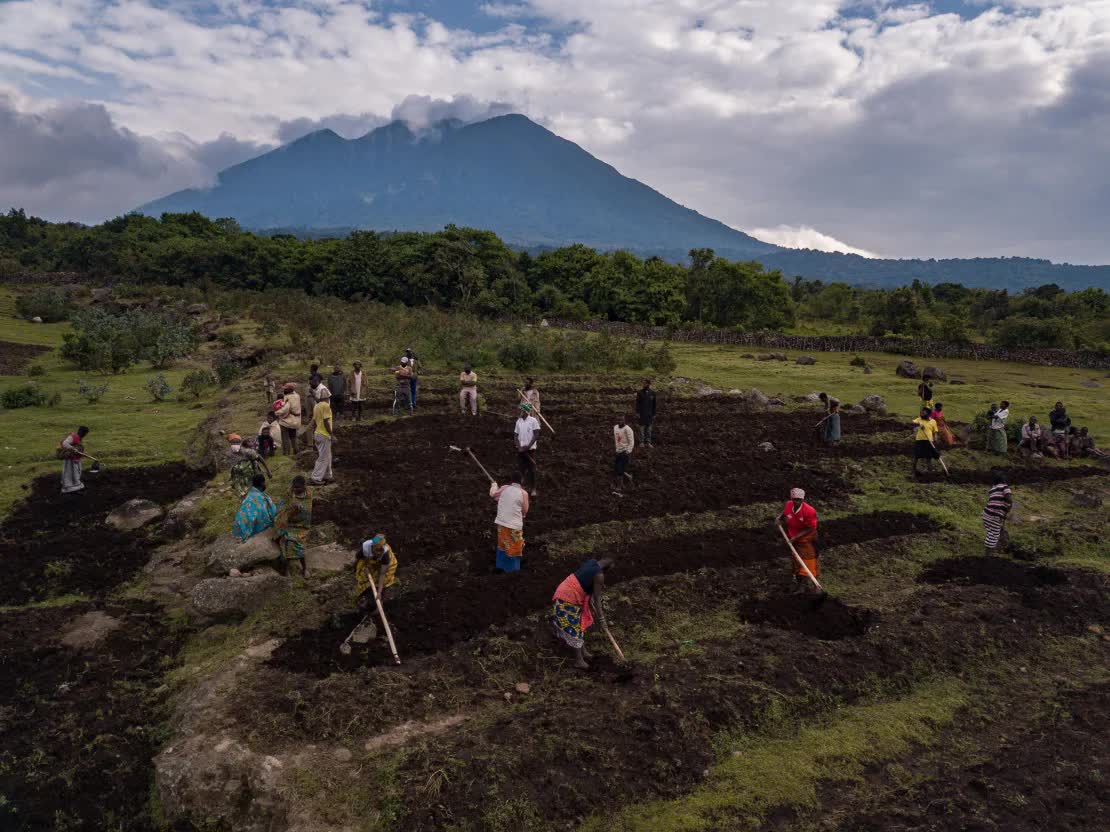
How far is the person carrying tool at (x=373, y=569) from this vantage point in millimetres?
7965

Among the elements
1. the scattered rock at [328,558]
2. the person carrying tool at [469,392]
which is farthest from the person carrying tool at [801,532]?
the person carrying tool at [469,392]

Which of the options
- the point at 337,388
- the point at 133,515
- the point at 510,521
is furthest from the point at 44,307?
the point at 510,521

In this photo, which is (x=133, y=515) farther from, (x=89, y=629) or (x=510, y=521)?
(x=510, y=521)

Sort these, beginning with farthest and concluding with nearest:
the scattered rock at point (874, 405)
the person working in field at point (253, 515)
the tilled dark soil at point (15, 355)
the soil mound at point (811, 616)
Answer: the tilled dark soil at point (15, 355), the scattered rock at point (874, 405), the person working in field at point (253, 515), the soil mound at point (811, 616)

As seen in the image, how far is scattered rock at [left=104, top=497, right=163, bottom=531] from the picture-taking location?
39.8 feet

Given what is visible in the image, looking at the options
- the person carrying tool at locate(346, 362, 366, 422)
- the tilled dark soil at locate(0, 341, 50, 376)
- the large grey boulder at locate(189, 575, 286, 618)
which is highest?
the person carrying tool at locate(346, 362, 366, 422)

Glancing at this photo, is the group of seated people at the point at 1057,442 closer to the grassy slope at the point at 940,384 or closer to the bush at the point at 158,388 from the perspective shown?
the grassy slope at the point at 940,384

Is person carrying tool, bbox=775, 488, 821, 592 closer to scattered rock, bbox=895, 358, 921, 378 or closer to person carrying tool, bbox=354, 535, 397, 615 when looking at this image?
person carrying tool, bbox=354, 535, 397, 615

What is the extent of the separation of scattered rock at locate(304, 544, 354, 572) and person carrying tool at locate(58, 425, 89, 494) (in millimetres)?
6550

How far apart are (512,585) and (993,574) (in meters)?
7.44

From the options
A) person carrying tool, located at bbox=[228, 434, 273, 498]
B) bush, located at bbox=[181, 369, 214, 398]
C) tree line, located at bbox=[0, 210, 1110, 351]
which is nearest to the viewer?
person carrying tool, located at bbox=[228, 434, 273, 498]

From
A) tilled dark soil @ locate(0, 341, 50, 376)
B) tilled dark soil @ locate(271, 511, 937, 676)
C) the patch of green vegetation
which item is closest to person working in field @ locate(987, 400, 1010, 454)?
tilled dark soil @ locate(271, 511, 937, 676)

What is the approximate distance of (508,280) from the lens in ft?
183

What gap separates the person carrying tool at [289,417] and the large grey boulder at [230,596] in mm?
6122
